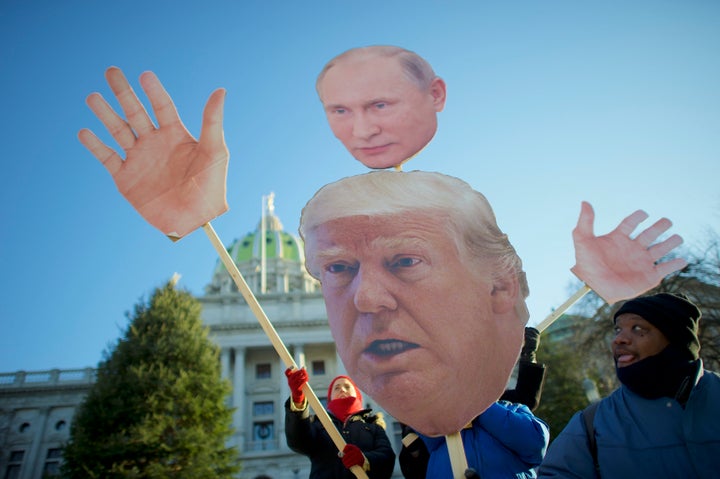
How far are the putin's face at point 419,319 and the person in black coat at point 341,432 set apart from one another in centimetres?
43

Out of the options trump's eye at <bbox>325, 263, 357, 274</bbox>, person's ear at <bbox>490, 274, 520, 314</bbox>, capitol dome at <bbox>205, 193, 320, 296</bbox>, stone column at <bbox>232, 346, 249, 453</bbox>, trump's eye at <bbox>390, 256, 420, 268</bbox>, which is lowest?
person's ear at <bbox>490, 274, 520, 314</bbox>

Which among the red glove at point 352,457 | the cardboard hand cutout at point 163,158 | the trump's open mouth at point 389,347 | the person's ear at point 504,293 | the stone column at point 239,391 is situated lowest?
the red glove at point 352,457

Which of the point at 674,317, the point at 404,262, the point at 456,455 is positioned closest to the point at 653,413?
the point at 674,317

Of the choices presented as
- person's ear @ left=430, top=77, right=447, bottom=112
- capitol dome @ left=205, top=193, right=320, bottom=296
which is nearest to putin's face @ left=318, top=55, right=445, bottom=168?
person's ear @ left=430, top=77, right=447, bottom=112

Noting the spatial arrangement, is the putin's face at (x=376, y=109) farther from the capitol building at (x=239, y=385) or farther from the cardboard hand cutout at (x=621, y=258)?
the capitol building at (x=239, y=385)

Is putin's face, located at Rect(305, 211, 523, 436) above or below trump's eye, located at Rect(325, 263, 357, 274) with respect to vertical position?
below

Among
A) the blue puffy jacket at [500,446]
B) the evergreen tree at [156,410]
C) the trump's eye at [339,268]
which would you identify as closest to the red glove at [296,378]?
the trump's eye at [339,268]

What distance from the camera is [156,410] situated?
53.4 feet

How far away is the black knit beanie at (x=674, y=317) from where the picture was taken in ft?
7.86

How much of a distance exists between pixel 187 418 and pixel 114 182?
16.1 m

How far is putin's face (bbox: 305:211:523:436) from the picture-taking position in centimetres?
271

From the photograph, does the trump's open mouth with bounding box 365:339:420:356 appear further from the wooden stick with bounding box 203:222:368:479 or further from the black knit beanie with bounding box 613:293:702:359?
the black knit beanie with bounding box 613:293:702:359

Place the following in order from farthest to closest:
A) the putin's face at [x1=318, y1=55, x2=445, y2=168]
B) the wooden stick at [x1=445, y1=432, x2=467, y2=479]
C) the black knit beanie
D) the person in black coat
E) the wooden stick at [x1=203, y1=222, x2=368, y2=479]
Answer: the putin's face at [x1=318, y1=55, x2=445, y2=168]
the person in black coat
the wooden stick at [x1=203, y1=222, x2=368, y2=479]
the wooden stick at [x1=445, y1=432, x2=467, y2=479]
the black knit beanie

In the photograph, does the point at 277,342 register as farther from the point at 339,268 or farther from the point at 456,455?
the point at 456,455
